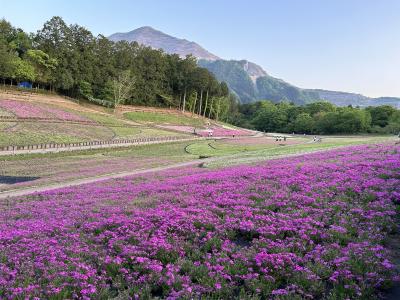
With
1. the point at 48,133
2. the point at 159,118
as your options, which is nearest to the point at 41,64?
the point at 159,118

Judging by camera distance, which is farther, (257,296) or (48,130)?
(48,130)

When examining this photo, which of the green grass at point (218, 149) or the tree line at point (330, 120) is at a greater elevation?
the tree line at point (330, 120)

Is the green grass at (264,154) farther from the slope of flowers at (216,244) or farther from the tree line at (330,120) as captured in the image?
the tree line at (330,120)

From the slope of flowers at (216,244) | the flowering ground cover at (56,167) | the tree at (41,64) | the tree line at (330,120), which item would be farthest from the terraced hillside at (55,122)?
the tree line at (330,120)

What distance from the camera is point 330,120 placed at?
126125mm

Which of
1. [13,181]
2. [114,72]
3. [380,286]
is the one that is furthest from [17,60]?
[380,286]

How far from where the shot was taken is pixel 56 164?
38.2 metres

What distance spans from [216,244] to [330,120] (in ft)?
413

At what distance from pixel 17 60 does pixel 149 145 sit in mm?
52440

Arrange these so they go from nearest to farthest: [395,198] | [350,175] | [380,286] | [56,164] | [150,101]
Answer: [380,286] < [395,198] < [350,175] < [56,164] < [150,101]

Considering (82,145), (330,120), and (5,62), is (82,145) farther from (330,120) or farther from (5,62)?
(330,120)

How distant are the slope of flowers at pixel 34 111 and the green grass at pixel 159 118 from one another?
25.6m

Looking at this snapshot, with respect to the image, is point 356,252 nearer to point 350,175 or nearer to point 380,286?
point 380,286

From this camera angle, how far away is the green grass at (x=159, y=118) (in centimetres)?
10584
